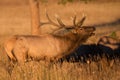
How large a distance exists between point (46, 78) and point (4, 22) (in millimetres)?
19754

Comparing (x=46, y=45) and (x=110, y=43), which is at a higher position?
(x=46, y=45)

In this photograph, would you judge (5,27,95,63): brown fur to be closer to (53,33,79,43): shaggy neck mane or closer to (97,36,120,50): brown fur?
(53,33,79,43): shaggy neck mane

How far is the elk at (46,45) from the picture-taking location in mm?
12266

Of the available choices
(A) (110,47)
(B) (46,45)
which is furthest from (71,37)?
(A) (110,47)

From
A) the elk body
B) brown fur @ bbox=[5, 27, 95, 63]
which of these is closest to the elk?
brown fur @ bbox=[5, 27, 95, 63]

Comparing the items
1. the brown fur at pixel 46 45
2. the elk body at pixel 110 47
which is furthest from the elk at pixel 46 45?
the elk body at pixel 110 47

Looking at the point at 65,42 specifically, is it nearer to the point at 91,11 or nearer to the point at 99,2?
the point at 91,11

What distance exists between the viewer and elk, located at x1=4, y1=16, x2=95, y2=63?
12266 mm

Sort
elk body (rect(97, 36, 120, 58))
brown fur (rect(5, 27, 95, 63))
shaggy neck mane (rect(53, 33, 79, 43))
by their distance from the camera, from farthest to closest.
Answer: elk body (rect(97, 36, 120, 58))
shaggy neck mane (rect(53, 33, 79, 43))
brown fur (rect(5, 27, 95, 63))

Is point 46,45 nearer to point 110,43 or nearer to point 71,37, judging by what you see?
point 71,37

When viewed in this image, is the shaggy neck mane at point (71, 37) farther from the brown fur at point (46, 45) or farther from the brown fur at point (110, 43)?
the brown fur at point (110, 43)

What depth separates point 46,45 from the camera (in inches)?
502

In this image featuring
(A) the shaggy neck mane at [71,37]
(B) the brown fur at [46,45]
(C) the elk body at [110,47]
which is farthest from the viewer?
(C) the elk body at [110,47]

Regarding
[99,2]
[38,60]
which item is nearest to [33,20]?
[38,60]
